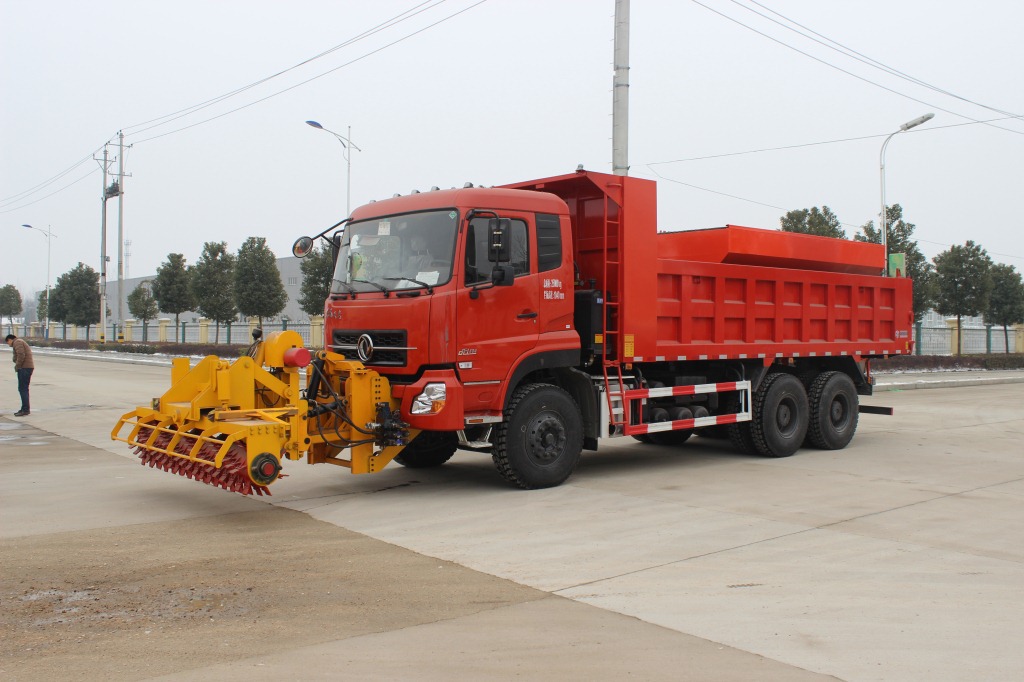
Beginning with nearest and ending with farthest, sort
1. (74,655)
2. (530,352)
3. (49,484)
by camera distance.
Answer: (74,655), (530,352), (49,484)

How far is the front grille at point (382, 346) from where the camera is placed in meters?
8.64

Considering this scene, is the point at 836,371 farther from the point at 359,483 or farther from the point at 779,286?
the point at 359,483

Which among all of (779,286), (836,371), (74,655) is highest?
(779,286)

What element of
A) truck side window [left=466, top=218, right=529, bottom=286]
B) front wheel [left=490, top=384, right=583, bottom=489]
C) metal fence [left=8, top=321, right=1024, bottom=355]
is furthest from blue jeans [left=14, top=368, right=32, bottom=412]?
truck side window [left=466, top=218, right=529, bottom=286]

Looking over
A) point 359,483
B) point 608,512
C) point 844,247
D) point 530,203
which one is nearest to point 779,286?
point 844,247

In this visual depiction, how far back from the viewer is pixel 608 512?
819cm

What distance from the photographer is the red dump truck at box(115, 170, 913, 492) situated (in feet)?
27.7

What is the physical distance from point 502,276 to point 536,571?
3.25m

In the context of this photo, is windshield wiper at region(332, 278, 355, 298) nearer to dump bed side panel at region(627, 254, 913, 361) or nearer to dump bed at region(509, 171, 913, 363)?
dump bed at region(509, 171, 913, 363)

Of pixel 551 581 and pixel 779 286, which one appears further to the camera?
pixel 779 286

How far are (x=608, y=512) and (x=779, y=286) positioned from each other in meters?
5.01

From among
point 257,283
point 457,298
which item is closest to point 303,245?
point 457,298

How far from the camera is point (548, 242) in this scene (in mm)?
9289

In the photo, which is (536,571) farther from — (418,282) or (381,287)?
(381,287)
